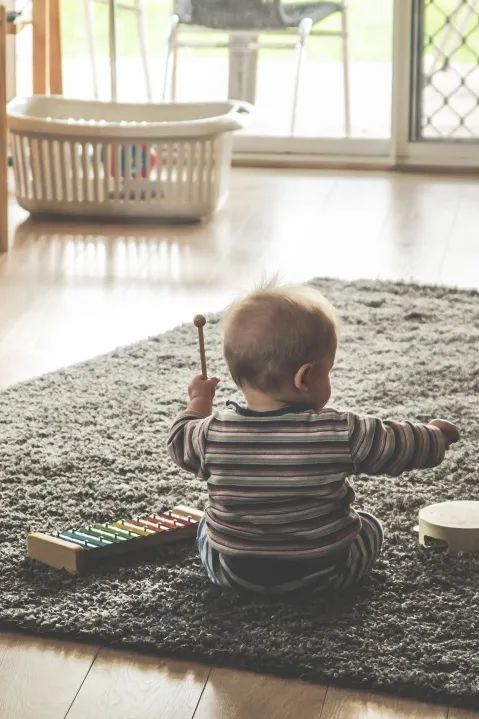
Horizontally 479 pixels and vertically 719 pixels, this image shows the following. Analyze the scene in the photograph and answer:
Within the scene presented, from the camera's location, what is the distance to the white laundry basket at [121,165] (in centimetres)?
346

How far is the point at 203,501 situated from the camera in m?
1.74

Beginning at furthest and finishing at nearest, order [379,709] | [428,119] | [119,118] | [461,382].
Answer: [428,119] < [119,118] < [461,382] < [379,709]

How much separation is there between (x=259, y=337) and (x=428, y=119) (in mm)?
3243

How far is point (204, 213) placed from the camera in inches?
142

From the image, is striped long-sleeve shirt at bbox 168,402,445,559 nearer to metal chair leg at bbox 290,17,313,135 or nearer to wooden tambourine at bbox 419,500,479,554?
wooden tambourine at bbox 419,500,479,554

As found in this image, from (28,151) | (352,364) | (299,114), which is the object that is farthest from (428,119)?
(352,364)

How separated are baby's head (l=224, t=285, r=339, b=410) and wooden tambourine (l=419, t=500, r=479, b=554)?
0.90 ft

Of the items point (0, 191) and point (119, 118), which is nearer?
point (0, 191)

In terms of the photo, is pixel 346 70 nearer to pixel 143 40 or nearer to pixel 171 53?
→ pixel 171 53

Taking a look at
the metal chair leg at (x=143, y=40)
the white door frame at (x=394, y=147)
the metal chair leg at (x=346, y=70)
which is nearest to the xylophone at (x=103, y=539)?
the white door frame at (x=394, y=147)

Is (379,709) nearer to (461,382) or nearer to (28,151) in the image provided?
(461,382)

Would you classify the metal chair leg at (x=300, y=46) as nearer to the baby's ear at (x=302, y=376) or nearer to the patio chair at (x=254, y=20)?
the patio chair at (x=254, y=20)

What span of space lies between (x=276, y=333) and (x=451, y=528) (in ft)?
1.22

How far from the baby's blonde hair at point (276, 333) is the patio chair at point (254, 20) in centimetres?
318
